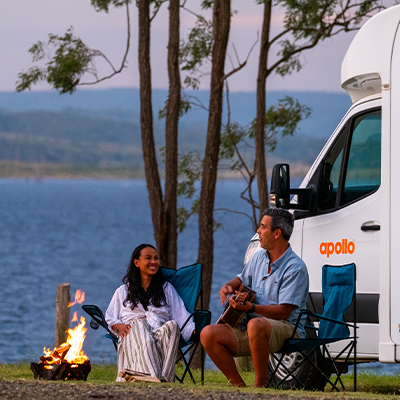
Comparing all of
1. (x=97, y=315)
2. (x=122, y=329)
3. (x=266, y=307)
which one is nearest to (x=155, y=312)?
(x=122, y=329)

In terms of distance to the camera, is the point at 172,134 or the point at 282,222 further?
the point at 172,134

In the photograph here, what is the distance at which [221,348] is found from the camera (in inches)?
203

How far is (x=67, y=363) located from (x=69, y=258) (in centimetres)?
4745

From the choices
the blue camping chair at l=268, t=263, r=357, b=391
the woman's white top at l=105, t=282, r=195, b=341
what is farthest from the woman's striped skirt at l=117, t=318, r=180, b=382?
the blue camping chair at l=268, t=263, r=357, b=391

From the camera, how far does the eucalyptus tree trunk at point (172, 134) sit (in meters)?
10.1

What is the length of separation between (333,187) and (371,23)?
1.19 m

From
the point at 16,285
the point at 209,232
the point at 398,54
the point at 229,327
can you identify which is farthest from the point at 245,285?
the point at 16,285

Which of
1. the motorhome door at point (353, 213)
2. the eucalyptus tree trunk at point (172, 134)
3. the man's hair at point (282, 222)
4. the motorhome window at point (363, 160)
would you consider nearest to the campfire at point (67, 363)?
the man's hair at point (282, 222)

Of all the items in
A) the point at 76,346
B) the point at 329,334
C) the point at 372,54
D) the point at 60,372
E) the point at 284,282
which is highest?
the point at 372,54

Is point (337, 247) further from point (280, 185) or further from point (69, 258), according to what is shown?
point (69, 258)

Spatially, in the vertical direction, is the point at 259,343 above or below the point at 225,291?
below

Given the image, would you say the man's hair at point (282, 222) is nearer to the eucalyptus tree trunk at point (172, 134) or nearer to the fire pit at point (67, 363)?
the fire pit at point (67, 363)

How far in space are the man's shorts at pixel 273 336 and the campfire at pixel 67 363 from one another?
1086 millimetres

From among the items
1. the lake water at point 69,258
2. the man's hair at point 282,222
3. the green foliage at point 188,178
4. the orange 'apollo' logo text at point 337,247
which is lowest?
the lake water at point 69,258
